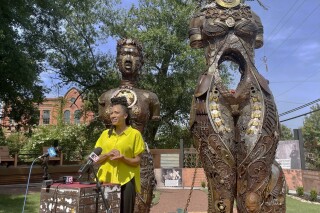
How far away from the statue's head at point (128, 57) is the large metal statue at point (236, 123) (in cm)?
108

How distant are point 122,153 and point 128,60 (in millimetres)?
1948

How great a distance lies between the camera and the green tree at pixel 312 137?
3131 cm

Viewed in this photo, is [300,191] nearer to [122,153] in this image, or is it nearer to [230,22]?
[230,22]

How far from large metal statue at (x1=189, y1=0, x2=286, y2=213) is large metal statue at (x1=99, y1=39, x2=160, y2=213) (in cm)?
87

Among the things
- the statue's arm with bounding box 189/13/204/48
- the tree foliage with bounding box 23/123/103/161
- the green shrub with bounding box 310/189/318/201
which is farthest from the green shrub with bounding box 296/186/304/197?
the tree foliage with bounding box 23/123/103/161

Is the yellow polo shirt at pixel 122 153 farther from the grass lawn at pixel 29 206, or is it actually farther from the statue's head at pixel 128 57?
the grass lawn at pixel 29 206

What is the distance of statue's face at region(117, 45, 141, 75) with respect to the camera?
188 inches

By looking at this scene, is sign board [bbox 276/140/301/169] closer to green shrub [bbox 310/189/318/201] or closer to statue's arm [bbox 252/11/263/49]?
green shrub [bbox 310/189/318/201]

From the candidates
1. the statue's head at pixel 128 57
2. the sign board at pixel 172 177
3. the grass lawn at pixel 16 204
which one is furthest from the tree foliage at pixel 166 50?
the statue's head at pixel 128 57

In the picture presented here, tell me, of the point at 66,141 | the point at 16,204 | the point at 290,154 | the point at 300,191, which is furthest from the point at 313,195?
the point at 66,141

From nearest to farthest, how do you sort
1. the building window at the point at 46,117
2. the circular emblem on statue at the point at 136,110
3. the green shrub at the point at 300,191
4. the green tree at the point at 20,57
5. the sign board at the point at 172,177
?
the circular emblem on statue at the point at 136,110
the green tree at the point at 20,57
the green shrub at the point at 300,191
the sign board at the point at 172,177
the building window at the point at 46,117

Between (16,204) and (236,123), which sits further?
(16,204)

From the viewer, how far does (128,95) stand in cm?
463

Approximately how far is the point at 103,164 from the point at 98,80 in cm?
1683
